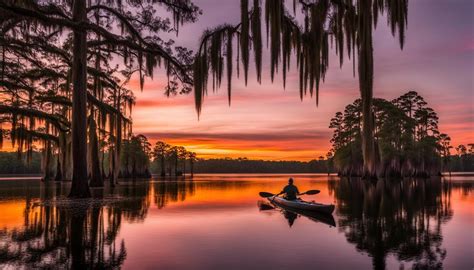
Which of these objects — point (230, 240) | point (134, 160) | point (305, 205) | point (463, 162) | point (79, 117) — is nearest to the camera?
point (230, 240)

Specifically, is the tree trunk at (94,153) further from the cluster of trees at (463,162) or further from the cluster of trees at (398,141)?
the cluster of trees at (463,162)

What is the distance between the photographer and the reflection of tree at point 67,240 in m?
7.76

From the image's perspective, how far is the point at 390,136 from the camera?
63000 millimetres

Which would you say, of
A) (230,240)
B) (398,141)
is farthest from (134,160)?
(230,240)

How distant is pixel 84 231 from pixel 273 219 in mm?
7096

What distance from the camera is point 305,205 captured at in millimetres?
17000

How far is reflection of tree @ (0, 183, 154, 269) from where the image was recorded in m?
7.76

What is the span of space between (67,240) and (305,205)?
33.2ft

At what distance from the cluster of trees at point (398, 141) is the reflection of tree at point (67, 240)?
49.5 m

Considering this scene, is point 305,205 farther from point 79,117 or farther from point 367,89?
point 79,117

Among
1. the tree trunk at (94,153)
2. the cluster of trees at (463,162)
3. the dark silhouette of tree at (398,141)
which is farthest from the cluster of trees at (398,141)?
the cluster of trees at (463,162)

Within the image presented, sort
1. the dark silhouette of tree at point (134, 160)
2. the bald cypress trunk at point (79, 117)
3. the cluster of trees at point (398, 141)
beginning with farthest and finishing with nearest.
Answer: the dark silhouette of tree at point (134, 160)
the cluster of trees at point (398, 141)
the bald cypress trunk at point (79, 117)

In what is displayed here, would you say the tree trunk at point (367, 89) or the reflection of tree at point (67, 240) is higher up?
the tree trunk at point (367, 89)

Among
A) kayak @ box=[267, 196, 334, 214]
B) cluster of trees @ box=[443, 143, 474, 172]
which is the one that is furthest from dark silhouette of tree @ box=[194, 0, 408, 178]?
cluster of trees @ box=[443, 143, 474, 172]
